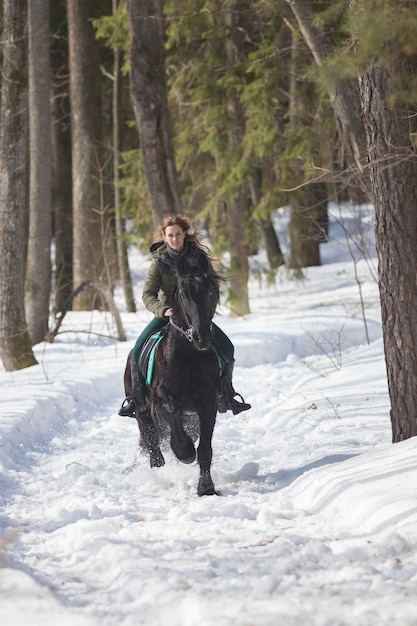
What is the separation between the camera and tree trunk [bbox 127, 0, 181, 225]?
16.0m

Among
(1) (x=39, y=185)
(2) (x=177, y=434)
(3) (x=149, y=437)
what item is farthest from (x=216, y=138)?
(2) (x=177, y=434)

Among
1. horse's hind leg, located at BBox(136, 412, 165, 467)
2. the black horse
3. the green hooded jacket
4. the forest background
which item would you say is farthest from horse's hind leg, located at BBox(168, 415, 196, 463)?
the forest background

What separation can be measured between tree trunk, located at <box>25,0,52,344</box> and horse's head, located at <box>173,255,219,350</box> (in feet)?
39.0

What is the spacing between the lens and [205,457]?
7523 millimetres

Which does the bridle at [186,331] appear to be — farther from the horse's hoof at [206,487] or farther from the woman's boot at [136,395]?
the horse's hoof at [206,487]

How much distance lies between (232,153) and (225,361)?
44.7 ft

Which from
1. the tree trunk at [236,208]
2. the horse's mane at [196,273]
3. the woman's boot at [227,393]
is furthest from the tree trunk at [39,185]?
the horse's mane at [196,273]

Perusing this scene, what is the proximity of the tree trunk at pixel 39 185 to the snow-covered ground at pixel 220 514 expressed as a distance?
5.67m

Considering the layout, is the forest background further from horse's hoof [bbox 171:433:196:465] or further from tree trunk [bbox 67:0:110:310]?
horse's hoof [bbox 171:433:196:465]

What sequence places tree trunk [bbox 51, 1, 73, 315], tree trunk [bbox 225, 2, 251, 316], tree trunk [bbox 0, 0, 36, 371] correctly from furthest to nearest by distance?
tree trunk [bbox 51, 1, 73, 315] → tree trunk [bbox 225, 2, 251, 316] → tree trunk [bbox 0, 0, 36, 371]

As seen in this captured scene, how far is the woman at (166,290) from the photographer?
767cm

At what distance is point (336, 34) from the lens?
14.2 m

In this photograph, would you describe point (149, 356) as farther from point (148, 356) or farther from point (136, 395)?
point (136, 395)

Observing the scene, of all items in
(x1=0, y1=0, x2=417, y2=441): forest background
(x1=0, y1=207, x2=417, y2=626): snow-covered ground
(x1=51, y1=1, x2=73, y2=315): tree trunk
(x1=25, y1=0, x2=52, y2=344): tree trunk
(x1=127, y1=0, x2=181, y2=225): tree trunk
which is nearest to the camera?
(x1=0, y1=207, x2=417, y2=626): snow-covered ground
